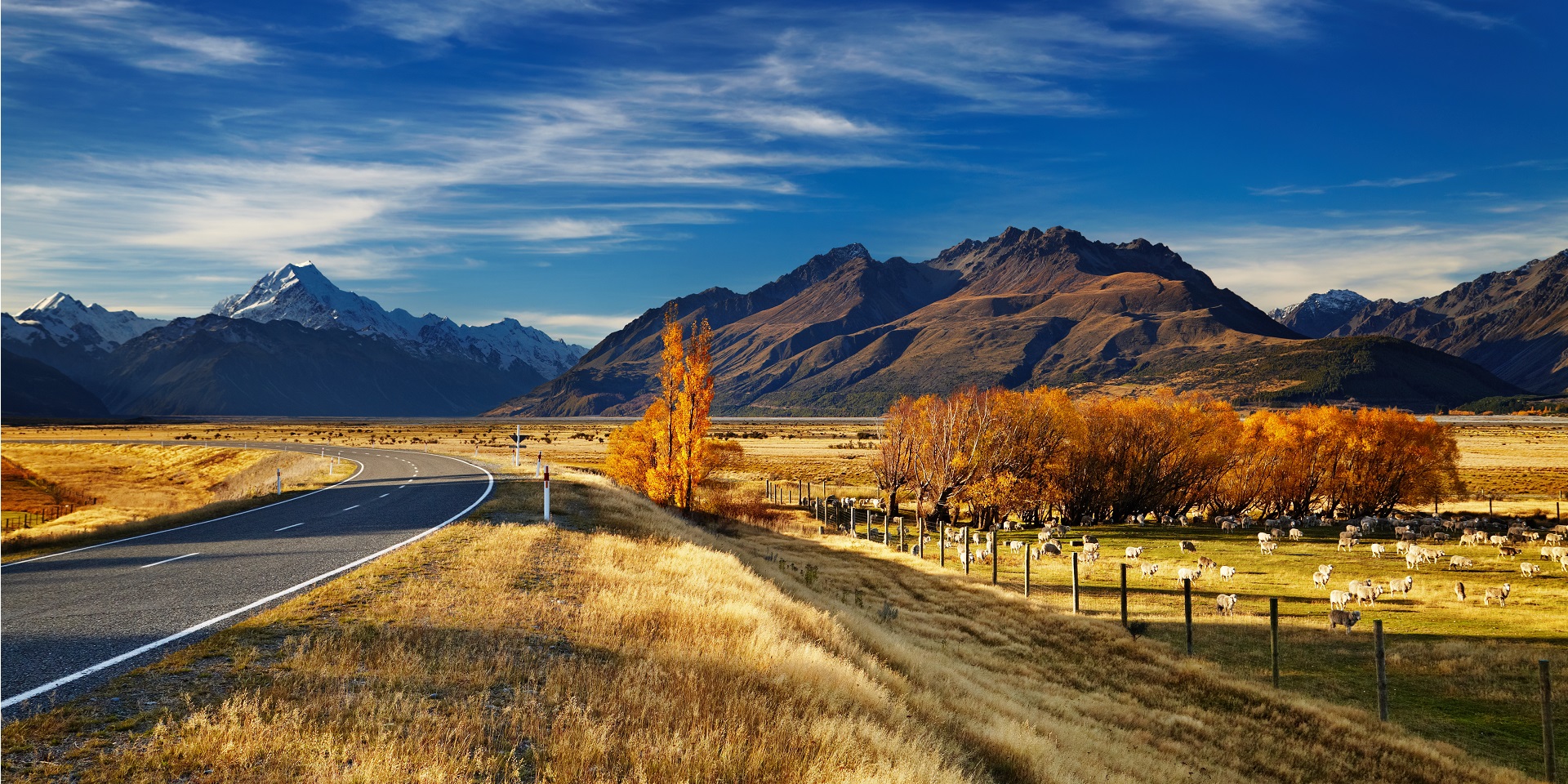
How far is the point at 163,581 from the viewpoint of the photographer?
43.4ft

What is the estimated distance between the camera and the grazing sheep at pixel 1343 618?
70.8 feet

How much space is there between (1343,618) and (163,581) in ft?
87.9

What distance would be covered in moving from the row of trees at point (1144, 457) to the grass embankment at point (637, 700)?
31186 millimetres

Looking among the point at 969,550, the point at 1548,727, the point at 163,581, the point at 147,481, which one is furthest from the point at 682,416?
the point at 147,481

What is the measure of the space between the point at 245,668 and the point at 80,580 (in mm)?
8262

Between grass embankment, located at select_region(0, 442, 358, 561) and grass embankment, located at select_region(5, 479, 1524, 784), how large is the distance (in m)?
12.7

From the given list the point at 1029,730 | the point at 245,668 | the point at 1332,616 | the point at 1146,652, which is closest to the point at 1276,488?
the point at 1332,616

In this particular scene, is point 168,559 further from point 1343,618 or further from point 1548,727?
point 1343,618

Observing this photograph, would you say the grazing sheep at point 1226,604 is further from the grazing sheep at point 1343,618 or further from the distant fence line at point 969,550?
the grazing sheep at point 1343,618

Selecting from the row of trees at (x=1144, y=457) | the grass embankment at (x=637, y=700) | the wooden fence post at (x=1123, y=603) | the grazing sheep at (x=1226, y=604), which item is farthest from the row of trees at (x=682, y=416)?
the grazing sheep at (x=1226, y=604)

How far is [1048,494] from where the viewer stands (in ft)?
170

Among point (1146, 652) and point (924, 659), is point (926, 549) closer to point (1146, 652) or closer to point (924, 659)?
point (1146, 652)

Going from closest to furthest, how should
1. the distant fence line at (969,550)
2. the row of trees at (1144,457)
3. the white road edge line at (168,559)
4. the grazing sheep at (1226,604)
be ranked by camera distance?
1. the distant fence line at (969,550)
2. the white road edge line at (168,559)
3. the grazing sheep at (1226,604)
4. the row of trees at (1144,457)

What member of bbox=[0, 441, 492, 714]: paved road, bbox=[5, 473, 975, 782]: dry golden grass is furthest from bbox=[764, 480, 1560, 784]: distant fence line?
bbox=[0, 441, 492, 714]: paved road
